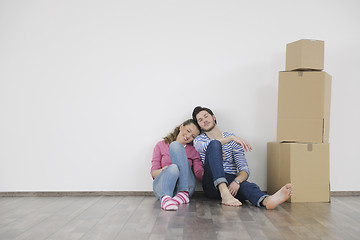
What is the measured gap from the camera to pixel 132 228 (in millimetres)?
1884

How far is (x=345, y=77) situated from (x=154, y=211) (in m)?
2.01

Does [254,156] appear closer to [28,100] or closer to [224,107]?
[224,107]

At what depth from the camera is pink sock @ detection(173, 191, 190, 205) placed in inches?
100

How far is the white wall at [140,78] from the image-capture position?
306 centimetres

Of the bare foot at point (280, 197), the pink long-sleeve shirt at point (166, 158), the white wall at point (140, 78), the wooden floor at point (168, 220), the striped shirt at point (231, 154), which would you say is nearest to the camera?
the wooden floor at point (168, 220)

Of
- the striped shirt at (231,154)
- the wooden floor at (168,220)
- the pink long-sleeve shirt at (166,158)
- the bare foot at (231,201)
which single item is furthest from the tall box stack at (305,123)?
the pink long-sleeve shirt at (166,158)

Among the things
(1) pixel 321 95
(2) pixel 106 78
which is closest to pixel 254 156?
(1) pixel 321 95

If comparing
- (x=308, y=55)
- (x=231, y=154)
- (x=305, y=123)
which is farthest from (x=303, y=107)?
(x=231, y=154)

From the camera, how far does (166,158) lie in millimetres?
2926

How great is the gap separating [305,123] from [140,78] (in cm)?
140

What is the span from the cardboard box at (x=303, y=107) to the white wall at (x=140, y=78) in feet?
1.16

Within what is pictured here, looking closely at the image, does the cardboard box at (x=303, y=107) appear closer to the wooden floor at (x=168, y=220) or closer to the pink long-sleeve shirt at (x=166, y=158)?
the wooden floor at (x=168, y=220)

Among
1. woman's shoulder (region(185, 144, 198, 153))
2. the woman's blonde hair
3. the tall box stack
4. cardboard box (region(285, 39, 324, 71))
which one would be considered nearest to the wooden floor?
the tall box stack

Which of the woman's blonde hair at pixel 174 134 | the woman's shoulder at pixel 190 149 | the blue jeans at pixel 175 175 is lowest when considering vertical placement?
the blue jeans at pixel 175 175
